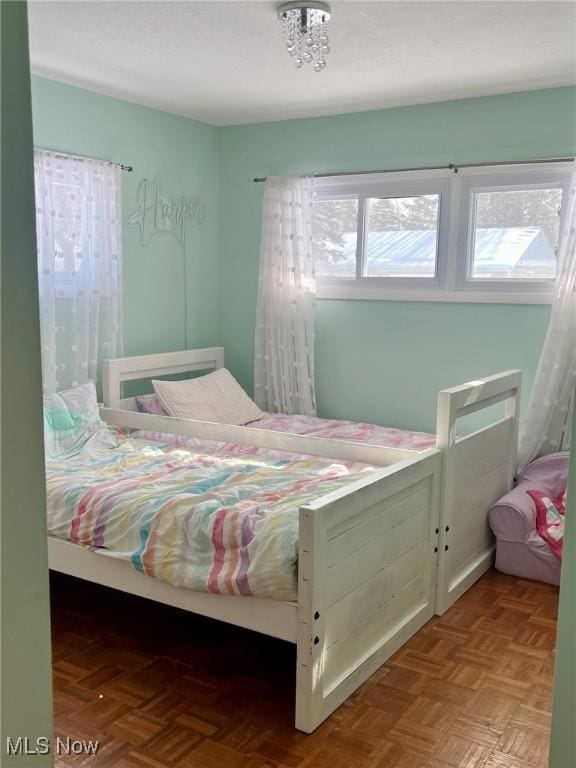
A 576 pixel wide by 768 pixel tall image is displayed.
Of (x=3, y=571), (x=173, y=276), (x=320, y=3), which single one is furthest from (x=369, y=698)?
(x=173, y=276)

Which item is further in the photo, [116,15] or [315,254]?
[315,254]

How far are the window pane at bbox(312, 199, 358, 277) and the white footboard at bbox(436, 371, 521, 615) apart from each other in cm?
130

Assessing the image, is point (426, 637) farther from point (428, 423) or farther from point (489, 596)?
point (428, 423)

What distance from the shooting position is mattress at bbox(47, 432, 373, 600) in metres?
2.29

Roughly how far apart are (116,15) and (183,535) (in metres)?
1.91

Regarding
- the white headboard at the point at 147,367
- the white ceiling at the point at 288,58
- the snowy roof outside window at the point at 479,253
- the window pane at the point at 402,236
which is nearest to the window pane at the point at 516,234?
the snowy roof outside window at the point at 479,253

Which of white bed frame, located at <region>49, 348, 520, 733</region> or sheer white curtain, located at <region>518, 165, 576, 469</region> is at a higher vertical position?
sheer white curtain, located at <region>518, 165, 576, 469</region>

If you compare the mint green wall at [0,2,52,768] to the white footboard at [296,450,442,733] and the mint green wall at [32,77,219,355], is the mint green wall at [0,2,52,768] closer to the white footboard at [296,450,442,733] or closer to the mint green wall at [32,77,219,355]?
the white footboard at [296,450,442,733]

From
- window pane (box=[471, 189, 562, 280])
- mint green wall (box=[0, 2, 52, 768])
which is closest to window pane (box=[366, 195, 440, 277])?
window pane (box=[471, 189, 562, 280])

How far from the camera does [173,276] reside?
4.51 meters

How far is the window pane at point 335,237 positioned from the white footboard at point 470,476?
1304 mm

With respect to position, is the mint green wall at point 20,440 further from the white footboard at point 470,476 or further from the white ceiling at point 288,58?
the white footboard at point 470,476

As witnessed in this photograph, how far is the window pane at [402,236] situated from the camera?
4.11 metres

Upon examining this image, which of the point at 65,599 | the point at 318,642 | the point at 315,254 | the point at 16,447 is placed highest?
the point at 315,254
